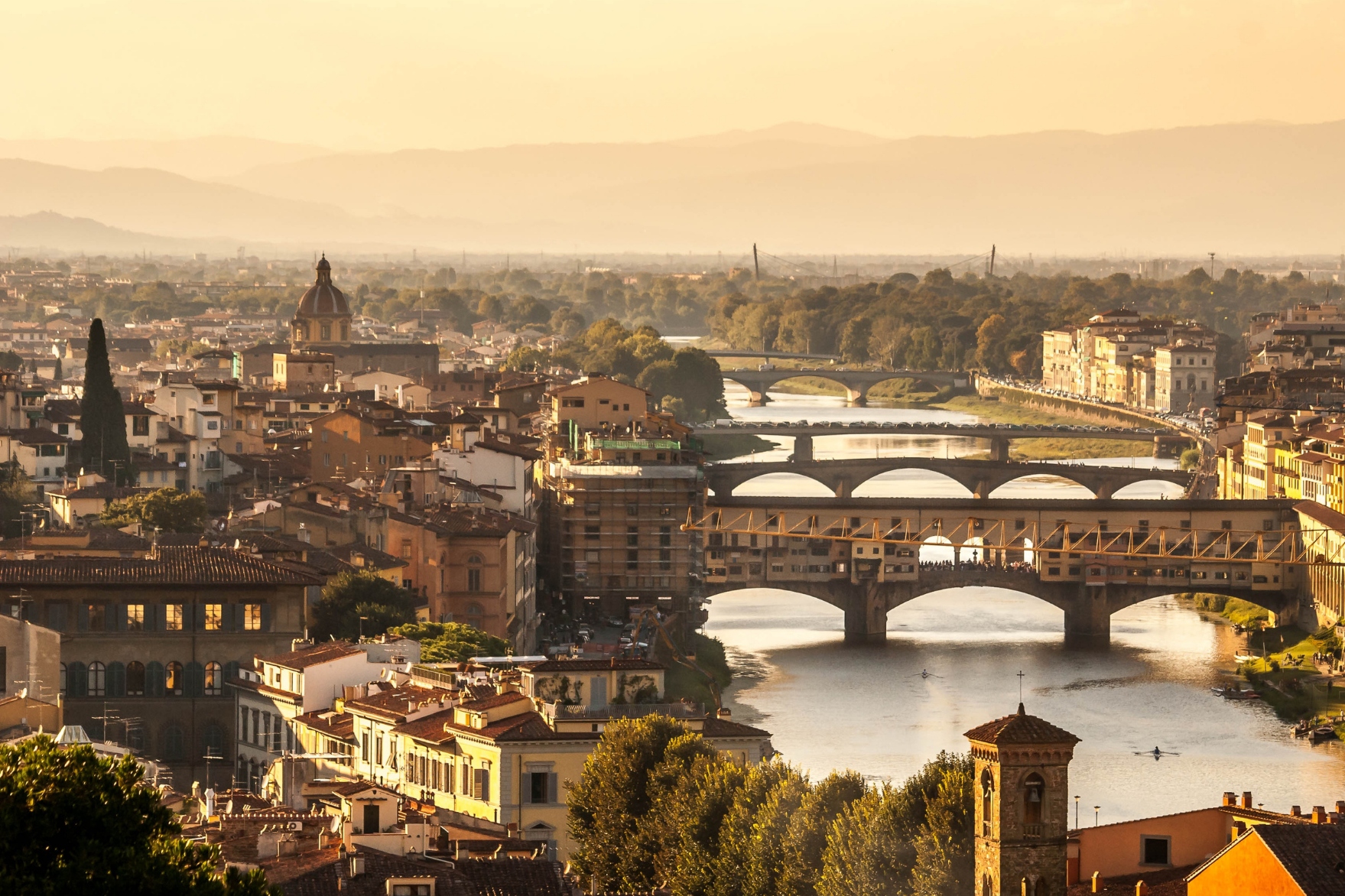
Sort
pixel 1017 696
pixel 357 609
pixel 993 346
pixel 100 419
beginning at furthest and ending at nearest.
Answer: pixel 993 346
pixel 100 419
pixel 1017 696
pixel 357 609

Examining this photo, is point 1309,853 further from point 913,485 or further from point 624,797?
point 913,485

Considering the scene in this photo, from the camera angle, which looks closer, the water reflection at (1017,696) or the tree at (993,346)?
the water reflection at (1017,696)

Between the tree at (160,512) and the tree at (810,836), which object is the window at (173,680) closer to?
the tree at (810,836)

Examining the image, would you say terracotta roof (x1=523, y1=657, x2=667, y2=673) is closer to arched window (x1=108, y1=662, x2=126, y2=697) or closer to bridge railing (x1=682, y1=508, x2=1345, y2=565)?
arched window (x1=108, y1=662, x2=126, y2=697)

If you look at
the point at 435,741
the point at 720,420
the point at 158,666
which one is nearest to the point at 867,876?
the point at 435,741

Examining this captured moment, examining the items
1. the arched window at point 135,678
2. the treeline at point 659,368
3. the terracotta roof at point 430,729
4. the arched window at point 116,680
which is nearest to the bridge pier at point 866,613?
the arched window at point 135,678

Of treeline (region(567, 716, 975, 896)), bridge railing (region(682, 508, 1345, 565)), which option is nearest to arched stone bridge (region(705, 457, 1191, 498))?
bridge railing (region(682, 508, 1345, 565))

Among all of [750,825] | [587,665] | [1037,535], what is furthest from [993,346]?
[750,825]
